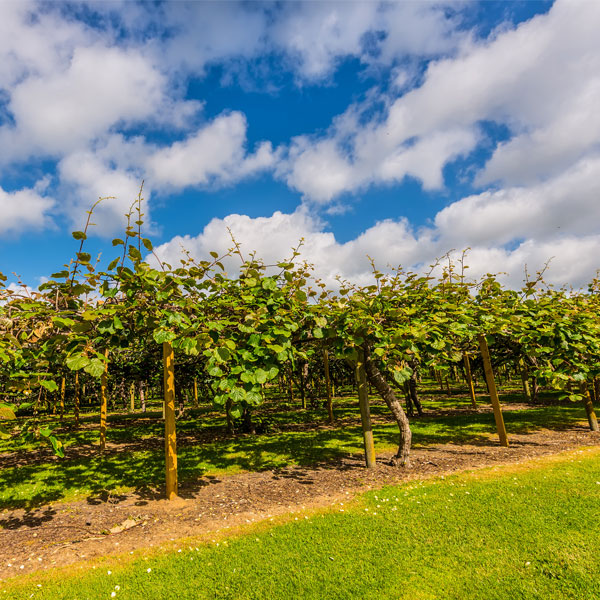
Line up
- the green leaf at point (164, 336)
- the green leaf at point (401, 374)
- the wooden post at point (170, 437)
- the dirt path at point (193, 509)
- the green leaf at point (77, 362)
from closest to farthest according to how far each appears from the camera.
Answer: the green leaf at point (77, 362)
the green leaf at point (164, 336)
the dirt path at point (193, 509)
the green leaf at point (401, 374)
the wooden post at point (170, 437)

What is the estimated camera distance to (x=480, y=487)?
7.11m

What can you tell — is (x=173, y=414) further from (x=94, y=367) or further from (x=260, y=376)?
(x=94, y=367)

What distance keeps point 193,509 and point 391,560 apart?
13.7 feet

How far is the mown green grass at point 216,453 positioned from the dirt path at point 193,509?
2.60 ft

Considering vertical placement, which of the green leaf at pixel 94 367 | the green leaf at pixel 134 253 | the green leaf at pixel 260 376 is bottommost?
the green leaf at pixel 260 376

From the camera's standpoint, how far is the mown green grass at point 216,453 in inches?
342

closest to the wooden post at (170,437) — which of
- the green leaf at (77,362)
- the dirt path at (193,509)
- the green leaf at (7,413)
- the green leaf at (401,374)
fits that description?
the dirt path at (193,509)

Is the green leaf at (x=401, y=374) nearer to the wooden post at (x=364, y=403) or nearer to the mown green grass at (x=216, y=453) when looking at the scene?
the wooden post at (x=364, y=403)

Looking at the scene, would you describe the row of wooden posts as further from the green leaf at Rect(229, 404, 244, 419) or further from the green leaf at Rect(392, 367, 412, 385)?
the green leaf at Rect(229, 404, 244, 419)

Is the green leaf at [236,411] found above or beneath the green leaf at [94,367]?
beneath

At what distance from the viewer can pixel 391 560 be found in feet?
15.1

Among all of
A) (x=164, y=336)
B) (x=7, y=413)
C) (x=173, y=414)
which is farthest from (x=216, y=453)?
(x=7, y=413)

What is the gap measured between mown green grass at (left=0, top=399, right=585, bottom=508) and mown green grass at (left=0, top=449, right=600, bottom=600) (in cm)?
381

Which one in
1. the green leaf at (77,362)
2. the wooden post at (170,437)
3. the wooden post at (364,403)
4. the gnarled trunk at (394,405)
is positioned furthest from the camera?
the gnarled trunk at (394,405)
